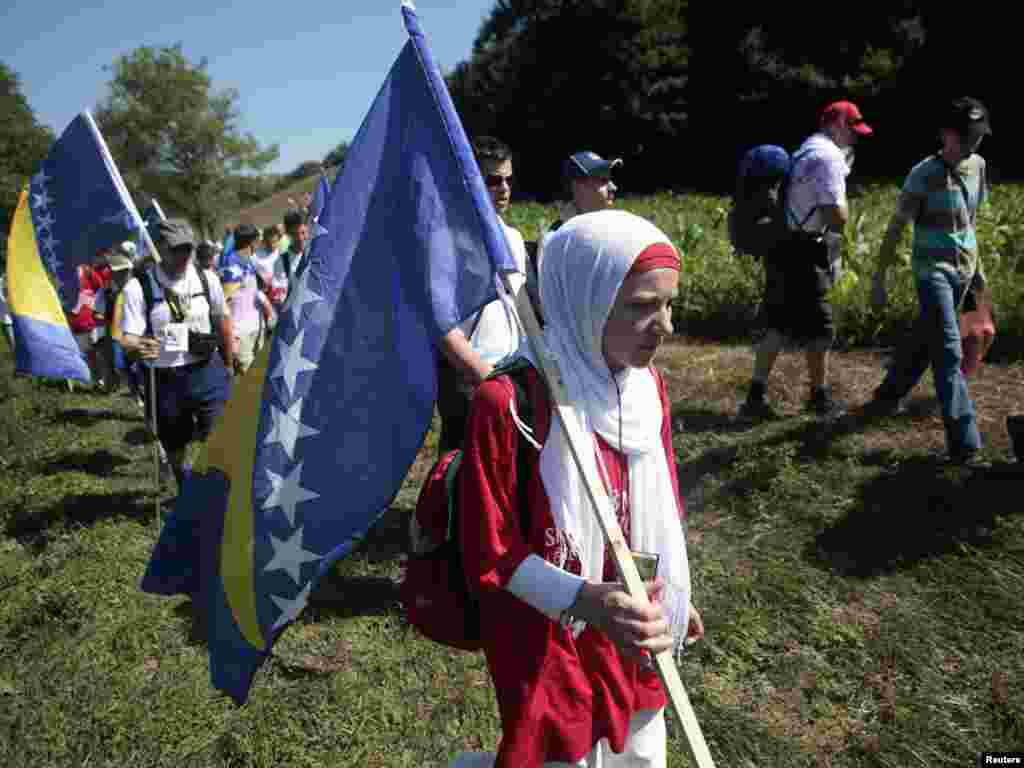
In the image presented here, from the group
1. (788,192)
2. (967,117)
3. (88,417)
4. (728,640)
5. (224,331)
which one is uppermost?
(967,117)

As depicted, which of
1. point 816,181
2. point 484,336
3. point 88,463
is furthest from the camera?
point 88,463

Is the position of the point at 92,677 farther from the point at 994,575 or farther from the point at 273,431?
the point at 994,575

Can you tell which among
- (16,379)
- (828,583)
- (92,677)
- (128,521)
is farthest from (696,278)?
(16,379)

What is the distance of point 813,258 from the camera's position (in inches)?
212

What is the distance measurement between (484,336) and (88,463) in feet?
17.7

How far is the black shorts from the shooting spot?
5406mm

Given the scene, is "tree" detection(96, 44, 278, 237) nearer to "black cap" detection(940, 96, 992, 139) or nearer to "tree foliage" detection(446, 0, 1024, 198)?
"tree foliage" detection(446, 0, 1024, 198)

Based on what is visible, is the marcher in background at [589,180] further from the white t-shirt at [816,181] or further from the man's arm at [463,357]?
the white t-shirt at [816,181]

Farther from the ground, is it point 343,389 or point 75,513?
point 343,389

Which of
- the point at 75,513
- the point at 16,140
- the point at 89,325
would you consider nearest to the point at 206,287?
the point at 75,513

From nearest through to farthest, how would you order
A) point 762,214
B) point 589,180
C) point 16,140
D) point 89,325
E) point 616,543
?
point 616,543, point 589,180, point 762,214, point 89,325, point 16,140

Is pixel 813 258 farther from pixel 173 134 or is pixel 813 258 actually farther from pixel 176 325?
pixel 173 134

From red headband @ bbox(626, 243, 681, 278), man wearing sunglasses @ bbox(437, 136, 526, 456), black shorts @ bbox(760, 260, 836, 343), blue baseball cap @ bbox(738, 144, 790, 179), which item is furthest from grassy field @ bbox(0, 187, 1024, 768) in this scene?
red headband @ bbox(626, 243, 681, 278)

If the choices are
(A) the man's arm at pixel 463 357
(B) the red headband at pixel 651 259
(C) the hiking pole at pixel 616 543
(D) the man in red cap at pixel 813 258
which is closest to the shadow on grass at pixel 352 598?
(A) the man's arm at pixel 463 357
